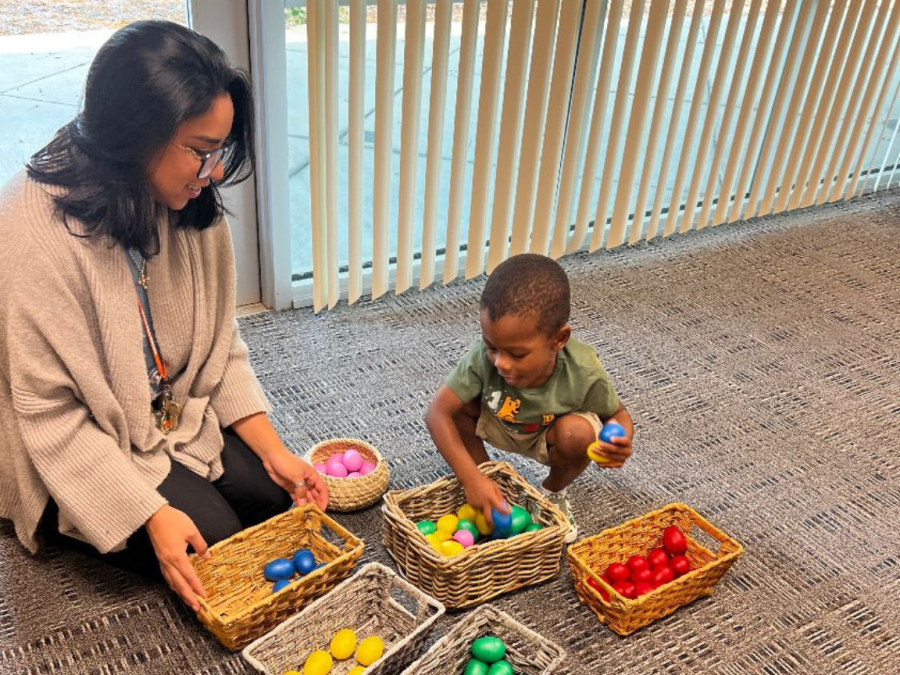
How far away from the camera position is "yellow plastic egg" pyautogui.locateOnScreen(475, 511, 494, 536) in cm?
160

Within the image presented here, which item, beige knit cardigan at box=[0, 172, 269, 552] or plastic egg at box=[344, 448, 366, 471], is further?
plastic egg at box=[344, 448, 366, 471]

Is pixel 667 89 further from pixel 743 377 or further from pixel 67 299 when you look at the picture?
pixel 67 299

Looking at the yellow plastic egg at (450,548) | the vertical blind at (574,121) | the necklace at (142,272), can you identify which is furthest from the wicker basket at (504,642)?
the vertical blind at (574,121)

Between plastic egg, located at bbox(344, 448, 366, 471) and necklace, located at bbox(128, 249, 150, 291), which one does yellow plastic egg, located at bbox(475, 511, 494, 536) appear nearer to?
plastic egg, located at bbox(344, 448, 366, 471)

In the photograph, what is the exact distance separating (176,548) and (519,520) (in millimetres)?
609

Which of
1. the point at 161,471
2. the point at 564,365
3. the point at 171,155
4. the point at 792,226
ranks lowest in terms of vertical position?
the point at 792,226

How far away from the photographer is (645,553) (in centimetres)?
166

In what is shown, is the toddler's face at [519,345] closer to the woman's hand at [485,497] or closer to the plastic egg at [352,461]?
the woman's hand at [485,497]

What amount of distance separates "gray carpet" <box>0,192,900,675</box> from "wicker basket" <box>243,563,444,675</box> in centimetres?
10

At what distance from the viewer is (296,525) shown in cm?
157

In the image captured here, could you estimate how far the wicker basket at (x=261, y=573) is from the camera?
1370mm

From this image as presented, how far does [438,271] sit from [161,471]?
1.37 metres

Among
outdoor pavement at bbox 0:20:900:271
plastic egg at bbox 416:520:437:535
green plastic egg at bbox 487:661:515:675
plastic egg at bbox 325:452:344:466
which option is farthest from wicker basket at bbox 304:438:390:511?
outdoor pavement at bbox 0:20:900:271

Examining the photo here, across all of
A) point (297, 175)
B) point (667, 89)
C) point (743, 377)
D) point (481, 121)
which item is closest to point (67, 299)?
point (297, 175)
